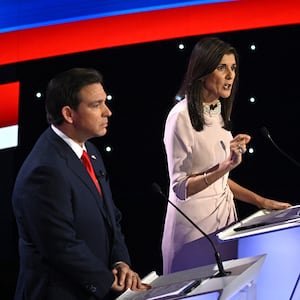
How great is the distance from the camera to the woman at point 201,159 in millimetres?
3611

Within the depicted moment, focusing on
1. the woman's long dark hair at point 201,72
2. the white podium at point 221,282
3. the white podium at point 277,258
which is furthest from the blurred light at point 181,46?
the white podium at point 221,282

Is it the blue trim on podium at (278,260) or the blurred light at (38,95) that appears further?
the blurred light at (38,95)

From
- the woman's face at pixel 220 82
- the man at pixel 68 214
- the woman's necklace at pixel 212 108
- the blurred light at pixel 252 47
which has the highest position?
the blurred light at pixel 252 47

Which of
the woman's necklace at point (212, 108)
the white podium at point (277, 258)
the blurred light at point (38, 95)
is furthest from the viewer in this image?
the blurred light at point (38, 95)

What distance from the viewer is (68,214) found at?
2617mm

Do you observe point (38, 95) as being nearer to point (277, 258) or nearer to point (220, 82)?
point (220, 82)

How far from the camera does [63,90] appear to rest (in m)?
2.81

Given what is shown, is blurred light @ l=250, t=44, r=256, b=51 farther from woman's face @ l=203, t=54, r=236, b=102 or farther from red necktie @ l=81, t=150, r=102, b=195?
red necktie @ l=81, t=150, r=102, b=195

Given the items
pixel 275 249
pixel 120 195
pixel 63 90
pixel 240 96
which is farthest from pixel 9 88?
pixel 275 249

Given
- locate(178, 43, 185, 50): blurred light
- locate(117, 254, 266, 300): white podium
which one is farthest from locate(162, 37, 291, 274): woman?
locate(117, 254, 266, 300): white podium

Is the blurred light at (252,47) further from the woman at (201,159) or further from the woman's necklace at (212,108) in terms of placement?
the woman's necklace at (212,108)

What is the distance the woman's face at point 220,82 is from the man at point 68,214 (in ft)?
3.20

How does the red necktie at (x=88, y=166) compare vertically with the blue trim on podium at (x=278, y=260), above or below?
above

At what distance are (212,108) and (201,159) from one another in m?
0.28
